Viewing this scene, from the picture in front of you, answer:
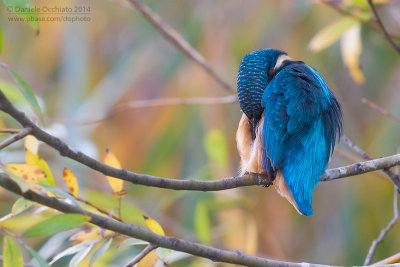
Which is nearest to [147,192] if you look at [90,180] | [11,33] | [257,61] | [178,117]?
[90,180]

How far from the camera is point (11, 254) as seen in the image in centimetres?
121

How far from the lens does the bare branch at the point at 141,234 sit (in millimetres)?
1093

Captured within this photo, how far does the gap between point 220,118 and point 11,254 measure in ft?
7.81

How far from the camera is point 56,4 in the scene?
3898 mm

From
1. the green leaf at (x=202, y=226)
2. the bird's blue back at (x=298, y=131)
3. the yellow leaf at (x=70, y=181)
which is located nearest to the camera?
the yellow leaf at (x=70, y=181)

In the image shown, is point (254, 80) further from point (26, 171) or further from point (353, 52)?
point (26, 171)

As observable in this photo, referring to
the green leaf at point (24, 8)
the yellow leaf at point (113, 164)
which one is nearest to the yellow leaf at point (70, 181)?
the yellow leaf at point (113, 164)

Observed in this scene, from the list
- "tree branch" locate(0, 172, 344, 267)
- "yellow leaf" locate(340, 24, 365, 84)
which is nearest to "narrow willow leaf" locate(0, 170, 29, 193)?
"tree branch" locate(0, 172, 344, 267)

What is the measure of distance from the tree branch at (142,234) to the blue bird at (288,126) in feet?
1.72

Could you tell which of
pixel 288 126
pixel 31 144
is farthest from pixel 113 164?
pixel 288 126

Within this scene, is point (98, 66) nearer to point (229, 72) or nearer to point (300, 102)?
point (229, 72)

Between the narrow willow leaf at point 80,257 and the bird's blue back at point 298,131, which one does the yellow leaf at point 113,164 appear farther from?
the bird's blue back at point 298,131

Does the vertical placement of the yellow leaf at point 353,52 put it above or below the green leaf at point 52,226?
above

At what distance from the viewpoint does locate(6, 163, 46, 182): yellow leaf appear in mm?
1164
